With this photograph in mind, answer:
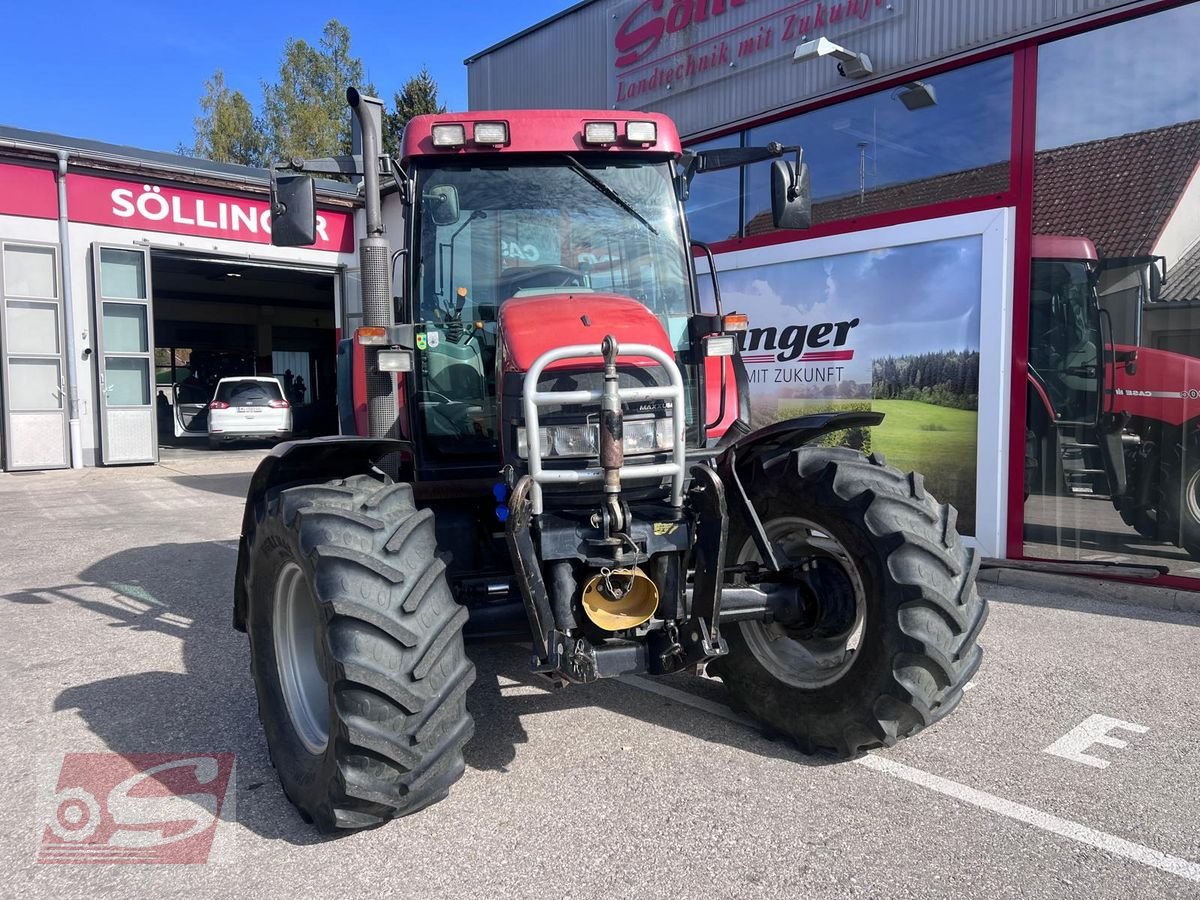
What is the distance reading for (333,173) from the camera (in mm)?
4465

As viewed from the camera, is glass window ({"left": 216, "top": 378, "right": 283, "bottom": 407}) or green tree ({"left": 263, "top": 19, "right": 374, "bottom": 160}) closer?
glass window ({"left": 216, "top": 378, "right": 283, "bottom": 407})

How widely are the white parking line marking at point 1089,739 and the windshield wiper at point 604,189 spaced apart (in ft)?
9.53

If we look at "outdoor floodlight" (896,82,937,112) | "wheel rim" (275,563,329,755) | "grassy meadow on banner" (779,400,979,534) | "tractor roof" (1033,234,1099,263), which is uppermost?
"outdoor floodlight" (896,82,937,112)

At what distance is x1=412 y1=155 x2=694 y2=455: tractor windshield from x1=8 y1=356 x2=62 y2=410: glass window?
1245 cm

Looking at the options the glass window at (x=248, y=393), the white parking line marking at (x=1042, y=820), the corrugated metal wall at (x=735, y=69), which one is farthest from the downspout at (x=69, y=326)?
the white parking line marking at (x=1042, y=820)

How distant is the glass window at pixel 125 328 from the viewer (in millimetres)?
14422

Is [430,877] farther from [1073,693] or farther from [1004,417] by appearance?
[1004,417]

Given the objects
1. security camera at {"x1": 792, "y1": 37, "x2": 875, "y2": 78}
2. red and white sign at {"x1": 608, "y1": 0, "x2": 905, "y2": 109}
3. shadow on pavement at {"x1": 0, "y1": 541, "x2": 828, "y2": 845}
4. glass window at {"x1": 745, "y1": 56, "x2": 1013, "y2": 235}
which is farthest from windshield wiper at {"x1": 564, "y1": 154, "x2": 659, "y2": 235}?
red and white sign at {"x1": 608, "y1": 0, "x2": 905, "y2": 109}

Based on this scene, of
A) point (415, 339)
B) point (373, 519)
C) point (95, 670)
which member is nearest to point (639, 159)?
point (415, 339)

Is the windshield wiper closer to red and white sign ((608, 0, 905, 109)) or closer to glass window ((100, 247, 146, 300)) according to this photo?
red and white sign ((608, 0, 905, 109))

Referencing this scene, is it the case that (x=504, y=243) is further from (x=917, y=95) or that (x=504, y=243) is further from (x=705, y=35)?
(x=705, y=35)

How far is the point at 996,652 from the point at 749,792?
2485 mm

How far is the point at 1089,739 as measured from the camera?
147 inches

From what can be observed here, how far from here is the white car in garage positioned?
1925cm
